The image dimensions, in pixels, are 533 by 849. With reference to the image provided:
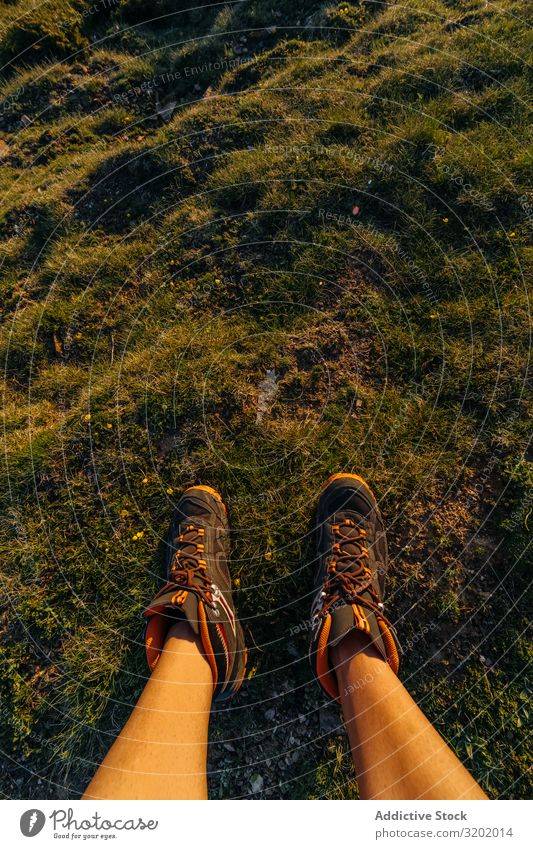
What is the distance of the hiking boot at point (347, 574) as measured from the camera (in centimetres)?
451

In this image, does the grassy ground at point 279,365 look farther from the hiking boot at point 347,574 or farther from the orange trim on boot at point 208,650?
the orange trim on boot at point 208,650

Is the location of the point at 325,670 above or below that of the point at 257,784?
above

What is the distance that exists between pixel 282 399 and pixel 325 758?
15.0 ft

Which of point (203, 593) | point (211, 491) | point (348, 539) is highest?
point (211, 491)

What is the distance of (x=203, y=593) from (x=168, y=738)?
1464 mm

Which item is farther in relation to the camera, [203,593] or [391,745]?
[203,593]

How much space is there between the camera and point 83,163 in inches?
304

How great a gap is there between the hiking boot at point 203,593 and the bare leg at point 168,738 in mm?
159

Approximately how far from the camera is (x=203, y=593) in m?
5.00

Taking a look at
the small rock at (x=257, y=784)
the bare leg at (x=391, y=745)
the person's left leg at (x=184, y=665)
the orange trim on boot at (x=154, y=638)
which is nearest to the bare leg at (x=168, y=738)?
the person's left leg at (x=184, y=665)

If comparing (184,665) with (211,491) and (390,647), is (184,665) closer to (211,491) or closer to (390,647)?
(211,491)

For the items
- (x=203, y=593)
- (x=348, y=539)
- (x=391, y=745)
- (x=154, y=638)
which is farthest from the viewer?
(x=348, y=539)

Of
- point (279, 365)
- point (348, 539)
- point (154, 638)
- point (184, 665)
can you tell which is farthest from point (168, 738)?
point (279, 365)

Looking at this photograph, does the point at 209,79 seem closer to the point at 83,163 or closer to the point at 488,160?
the point at 83,163
